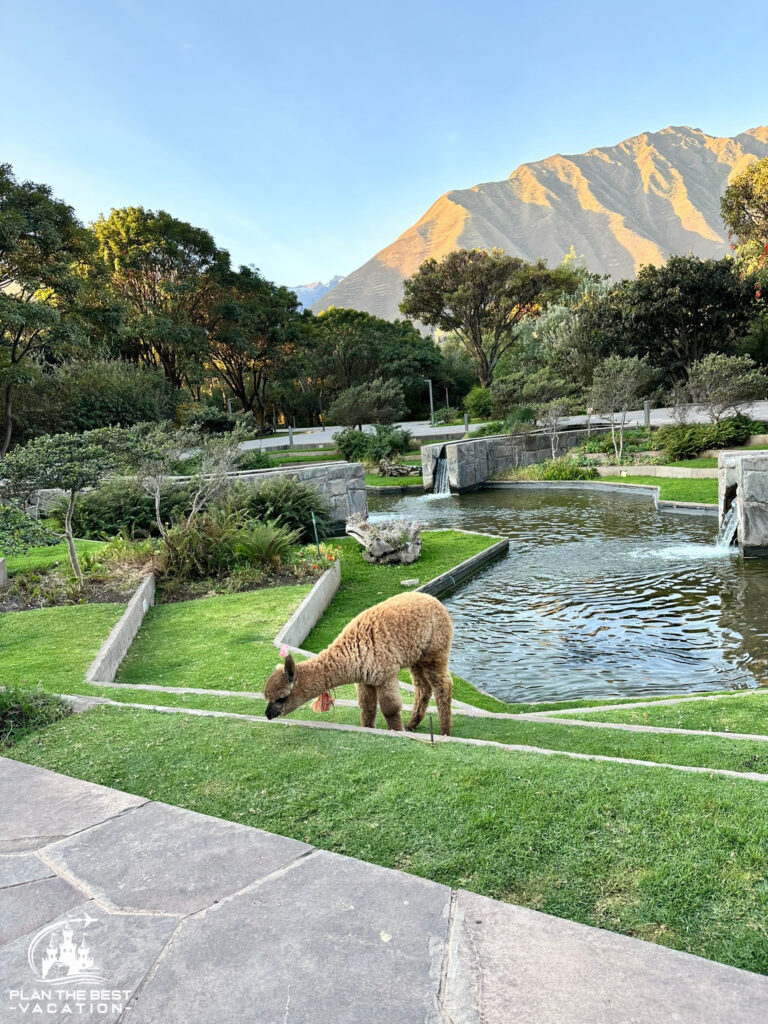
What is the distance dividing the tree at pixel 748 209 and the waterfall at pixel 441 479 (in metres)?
17.4

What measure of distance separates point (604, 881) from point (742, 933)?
19.8 inches

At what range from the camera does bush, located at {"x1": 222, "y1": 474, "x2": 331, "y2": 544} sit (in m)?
13.8

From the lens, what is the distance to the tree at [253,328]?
41.2 m

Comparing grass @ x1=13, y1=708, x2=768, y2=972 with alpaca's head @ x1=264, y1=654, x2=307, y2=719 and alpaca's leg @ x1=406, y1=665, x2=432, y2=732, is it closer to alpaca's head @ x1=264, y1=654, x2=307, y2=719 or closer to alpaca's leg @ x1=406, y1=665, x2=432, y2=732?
alpaca's head @ x1=264, y1=654, x2=307, y2=719

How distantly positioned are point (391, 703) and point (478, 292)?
46.9 m

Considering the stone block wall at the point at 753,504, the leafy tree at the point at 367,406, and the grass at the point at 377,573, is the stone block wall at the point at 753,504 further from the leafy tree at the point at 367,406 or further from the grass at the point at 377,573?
the leafy tree at the point at 367,406

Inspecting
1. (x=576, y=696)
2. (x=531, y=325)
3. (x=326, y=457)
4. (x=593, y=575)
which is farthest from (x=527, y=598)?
(x=531, y=325)

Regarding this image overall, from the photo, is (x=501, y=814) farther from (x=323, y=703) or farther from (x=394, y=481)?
(x=394, y=481)

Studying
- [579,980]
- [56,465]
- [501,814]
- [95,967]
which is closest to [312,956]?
[95,967]

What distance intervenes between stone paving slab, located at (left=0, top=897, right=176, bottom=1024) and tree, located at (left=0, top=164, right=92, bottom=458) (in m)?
22.0

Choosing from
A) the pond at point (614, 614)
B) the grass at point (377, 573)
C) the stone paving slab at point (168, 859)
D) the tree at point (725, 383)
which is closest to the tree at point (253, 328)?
the tree at point (725, 383)

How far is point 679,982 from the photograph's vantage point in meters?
1.78

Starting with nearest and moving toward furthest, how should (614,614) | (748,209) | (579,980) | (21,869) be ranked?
(579,980) → (21,869) → (614,614) → (748,209)

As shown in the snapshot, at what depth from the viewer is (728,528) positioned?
13.4 m
